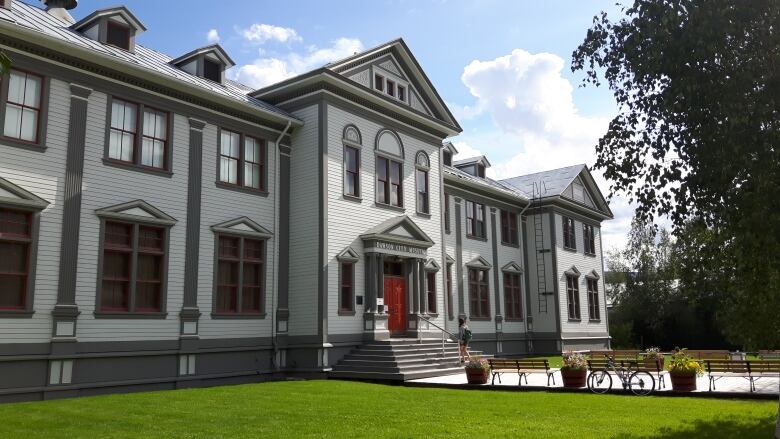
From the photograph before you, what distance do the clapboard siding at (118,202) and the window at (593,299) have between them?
91.1ft

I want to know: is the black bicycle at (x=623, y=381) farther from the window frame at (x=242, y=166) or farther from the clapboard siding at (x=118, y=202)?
the window frame at (x=242, y=166)

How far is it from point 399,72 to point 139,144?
11.0 metres

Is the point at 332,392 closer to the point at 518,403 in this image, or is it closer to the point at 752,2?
the point at 518,403

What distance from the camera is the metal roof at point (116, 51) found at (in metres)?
17.2

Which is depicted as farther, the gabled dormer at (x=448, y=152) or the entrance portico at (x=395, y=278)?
the gabled dormer at (x=448, y=152)

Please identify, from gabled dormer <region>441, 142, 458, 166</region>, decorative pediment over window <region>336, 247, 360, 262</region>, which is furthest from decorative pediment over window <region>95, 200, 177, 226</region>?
gabled dormer <region>441, 142, 458, 166</region>

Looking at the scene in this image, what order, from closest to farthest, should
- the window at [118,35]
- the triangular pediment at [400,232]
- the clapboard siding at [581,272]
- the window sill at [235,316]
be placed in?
the window at [118,35] → the window sill at [235,316] → the triangular pediment at [400,232] → the clapboard siding at [581,272]

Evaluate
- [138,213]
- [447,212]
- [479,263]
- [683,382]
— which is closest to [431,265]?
[447,212]

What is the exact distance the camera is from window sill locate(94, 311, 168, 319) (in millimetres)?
17328

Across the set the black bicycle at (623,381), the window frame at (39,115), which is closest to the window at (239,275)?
the window frame at (39,115)

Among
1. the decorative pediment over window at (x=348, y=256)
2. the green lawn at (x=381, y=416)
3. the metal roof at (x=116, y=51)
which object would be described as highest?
the metal roof at (x=116, y=51)

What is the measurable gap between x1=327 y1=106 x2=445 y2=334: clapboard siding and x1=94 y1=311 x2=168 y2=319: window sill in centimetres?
541

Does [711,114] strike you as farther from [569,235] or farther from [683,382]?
[569,235]

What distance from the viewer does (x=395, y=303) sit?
978 inches
